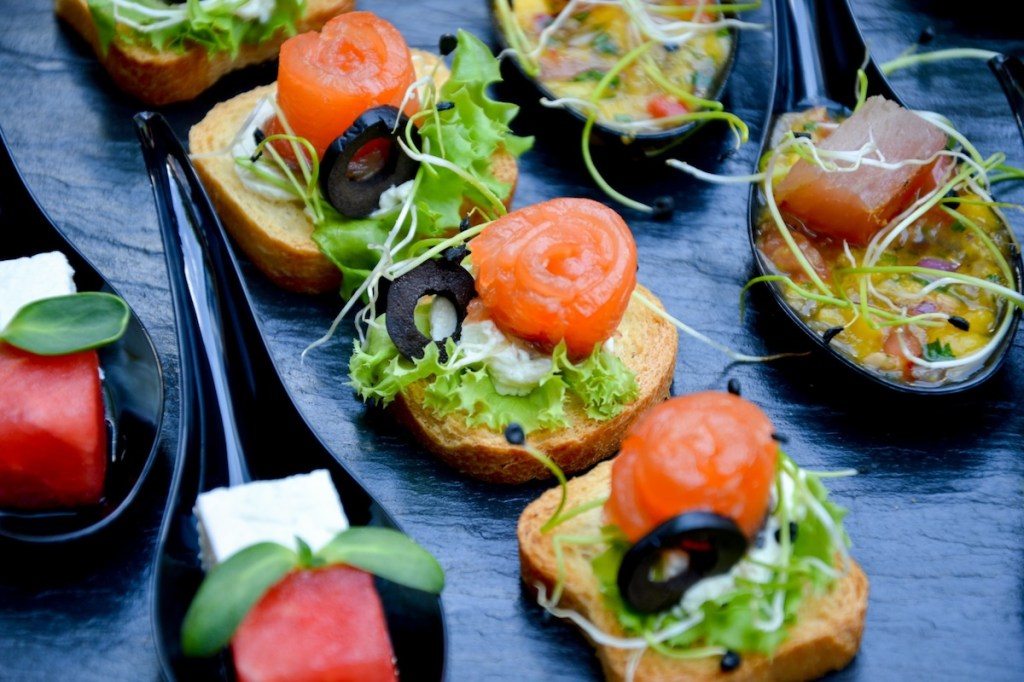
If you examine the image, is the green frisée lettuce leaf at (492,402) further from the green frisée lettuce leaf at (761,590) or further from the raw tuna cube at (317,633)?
the raw tuna cube at (317,633)

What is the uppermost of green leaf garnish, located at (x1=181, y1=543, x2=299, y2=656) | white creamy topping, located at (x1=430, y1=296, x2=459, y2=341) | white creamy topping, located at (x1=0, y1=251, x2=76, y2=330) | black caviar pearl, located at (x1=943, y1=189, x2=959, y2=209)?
white creamy topping, located at (x1=0, y1=251, x2=76, y2=330)

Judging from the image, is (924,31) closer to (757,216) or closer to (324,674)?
(757,216)

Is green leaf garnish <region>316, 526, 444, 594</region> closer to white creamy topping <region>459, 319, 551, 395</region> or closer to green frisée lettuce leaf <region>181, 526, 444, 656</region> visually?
green frisée lettuce leaf <region>181, 526, 444, 656</region>

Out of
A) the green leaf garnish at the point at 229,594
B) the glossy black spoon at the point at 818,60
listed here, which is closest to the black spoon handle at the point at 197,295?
the green leaf garnish at the point at 229,594

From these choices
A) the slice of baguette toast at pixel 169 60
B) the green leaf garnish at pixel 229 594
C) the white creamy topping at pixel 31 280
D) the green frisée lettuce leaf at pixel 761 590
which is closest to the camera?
the green leaf garnish at pixel 229 594

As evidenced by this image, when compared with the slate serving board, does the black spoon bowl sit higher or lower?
higher

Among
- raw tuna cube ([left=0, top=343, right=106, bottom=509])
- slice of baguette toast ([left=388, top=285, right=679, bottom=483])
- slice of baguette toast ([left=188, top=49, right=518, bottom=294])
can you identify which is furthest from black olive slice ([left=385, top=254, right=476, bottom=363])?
raw tuna cube ([left=0, top=343, right=106, bottom=509])

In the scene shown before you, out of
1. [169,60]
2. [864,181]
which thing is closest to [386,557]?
[864,181]
